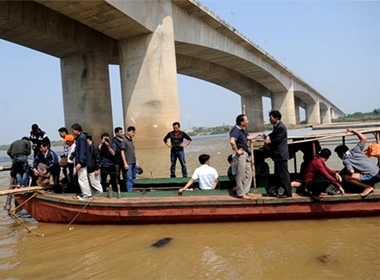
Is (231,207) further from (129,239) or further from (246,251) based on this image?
(129,239)

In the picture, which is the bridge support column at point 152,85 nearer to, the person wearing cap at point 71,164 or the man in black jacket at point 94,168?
the person wearing cap at point 71,164

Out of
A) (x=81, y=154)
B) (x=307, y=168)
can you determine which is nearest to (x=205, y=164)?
(x=307, y=168)

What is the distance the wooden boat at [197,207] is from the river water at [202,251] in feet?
0.39

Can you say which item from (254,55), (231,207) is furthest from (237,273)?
(254,55)

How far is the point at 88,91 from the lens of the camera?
22.3m

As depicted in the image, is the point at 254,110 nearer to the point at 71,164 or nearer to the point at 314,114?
the point at 314,114

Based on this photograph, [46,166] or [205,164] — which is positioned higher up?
[46,166]

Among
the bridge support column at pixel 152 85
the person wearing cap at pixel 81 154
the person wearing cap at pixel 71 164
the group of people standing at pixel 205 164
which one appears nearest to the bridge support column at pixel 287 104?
the bridge support column at pixel 152 85

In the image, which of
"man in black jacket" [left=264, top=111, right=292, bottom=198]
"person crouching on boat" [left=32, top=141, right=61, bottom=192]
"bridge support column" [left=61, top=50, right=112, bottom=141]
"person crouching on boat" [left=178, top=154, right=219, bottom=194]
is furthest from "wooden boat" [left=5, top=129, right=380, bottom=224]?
"bridge support column" [left=61, top=50, right=112, bottom=141]

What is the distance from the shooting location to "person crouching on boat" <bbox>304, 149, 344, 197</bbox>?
5.17 m

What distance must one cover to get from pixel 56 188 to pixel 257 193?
403 cm

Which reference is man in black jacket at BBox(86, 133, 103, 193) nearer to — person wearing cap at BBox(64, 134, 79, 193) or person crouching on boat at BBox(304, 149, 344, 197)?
person wearing cap at BBox(64, 134, 79, 193)

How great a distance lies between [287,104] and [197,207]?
4448cm

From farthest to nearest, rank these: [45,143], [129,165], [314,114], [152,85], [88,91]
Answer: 1. [314,114]
2. [88,91]
3. [152,85]
4. [129,165]
5. [45,143]
